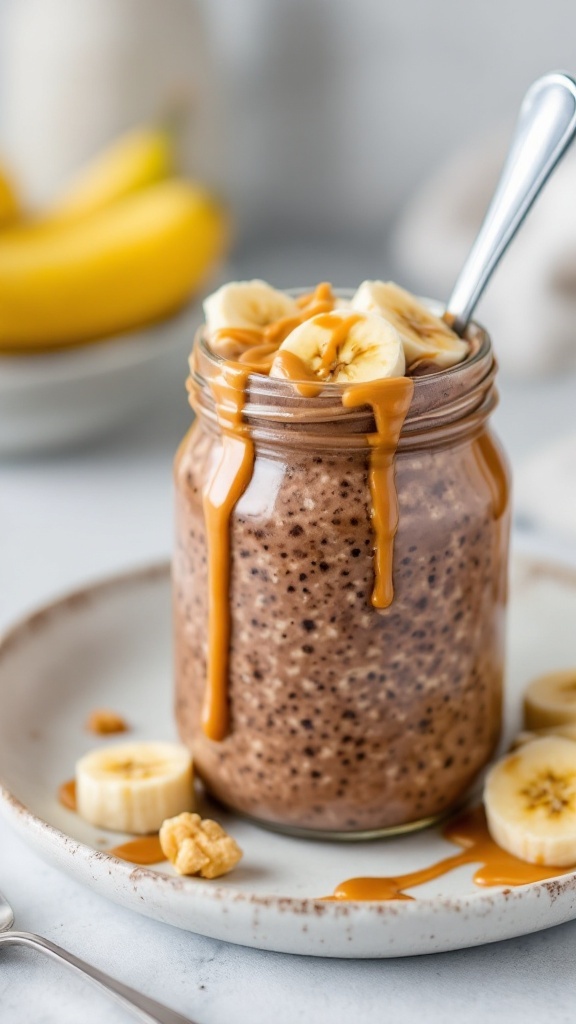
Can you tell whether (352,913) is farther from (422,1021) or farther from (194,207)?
(194,207)

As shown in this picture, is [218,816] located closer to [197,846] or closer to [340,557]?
[197,846]

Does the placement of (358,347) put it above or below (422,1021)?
above

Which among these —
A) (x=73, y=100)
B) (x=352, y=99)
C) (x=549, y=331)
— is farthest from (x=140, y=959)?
(x=352, y=99)

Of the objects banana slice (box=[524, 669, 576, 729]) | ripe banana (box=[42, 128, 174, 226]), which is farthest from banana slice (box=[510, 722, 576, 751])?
ripe banana (box=[42, 128, 174, 226])

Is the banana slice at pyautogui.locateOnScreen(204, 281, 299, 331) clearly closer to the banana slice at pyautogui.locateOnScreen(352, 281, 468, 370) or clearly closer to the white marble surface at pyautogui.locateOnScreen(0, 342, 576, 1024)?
the banana slice at pyautogui.locateOnScreen(352, 281, 468, 370)

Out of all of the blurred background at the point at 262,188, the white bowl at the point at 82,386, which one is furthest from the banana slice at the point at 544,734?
the white bowl at the point at 82,386

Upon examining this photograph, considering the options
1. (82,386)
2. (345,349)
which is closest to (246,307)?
(345,349)

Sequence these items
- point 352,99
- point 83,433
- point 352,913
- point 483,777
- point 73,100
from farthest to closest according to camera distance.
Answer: point 352,99 < point 73,100 < point 83,433 < point 483,777 < point 352,913

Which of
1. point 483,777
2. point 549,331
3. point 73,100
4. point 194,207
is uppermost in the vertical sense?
point 73,100

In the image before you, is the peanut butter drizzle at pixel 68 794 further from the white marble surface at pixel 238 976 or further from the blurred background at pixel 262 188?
the blurred background at pixel 262 188
